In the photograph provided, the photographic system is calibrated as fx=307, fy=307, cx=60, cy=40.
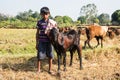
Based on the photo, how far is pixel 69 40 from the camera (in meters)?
9.16

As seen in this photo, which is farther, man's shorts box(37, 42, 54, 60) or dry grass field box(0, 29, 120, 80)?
man's shorts box(37, 42, 54, 60)

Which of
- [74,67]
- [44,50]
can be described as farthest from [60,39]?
[74,67]

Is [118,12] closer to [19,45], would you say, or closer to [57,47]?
[19,45]

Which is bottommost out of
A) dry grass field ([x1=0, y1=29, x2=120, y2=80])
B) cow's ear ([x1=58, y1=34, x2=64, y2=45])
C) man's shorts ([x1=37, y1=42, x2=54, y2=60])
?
dry grass field ([x1=0, y1=29, x2=120, y2=80])

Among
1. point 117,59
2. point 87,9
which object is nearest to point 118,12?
point 87,9

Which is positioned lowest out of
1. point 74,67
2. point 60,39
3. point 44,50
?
point 74,67

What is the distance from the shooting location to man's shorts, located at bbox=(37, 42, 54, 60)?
8891mm

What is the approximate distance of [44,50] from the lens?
898 cm

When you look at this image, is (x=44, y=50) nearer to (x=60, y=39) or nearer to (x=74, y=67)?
(x=60, y=39)

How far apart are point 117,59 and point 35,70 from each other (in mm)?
3616

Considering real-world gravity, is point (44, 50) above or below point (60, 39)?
below

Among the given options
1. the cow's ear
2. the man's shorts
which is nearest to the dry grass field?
the man's shorts

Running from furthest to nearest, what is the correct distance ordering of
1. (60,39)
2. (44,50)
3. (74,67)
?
1. (74,67)
2. (44,50)
3. (60,39)

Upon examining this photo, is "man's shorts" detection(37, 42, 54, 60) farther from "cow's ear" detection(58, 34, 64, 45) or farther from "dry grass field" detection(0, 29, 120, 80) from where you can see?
"dry grass field" detection(0, 29, 120, 80)
